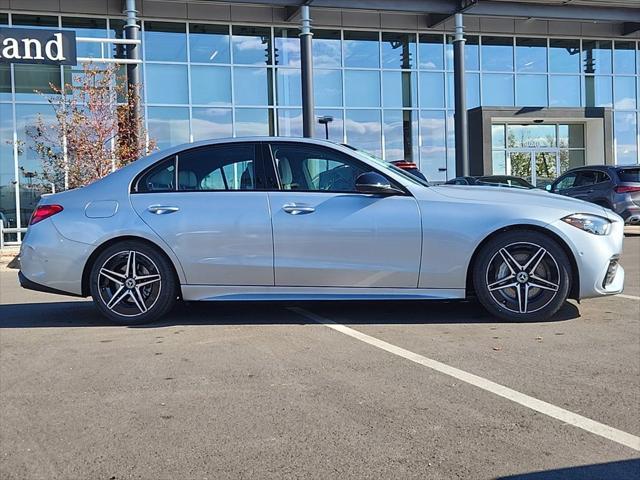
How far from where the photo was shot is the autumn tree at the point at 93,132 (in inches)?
601

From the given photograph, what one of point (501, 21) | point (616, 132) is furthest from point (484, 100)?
point (616, 132)

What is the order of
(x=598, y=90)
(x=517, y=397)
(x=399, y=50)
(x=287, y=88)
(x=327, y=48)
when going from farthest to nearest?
(x=598, y=90) < (x=399, y=50) < (x=327, y=48) < (x=287, y=88) < (x=517, y=397)

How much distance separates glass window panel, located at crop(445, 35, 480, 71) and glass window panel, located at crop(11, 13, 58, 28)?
42.3 feet

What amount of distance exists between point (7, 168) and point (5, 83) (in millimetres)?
2448

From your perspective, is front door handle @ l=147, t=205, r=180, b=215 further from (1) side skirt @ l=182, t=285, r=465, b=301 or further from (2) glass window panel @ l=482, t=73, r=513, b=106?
(2) glass window panel @ l=482, t=73, r=513, b=106

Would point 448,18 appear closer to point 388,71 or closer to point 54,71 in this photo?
point 388,71

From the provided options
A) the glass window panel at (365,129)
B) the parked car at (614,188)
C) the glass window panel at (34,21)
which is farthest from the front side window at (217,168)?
the glass window panel at (365,129)

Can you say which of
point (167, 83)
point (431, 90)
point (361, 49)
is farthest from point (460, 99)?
point (167, 83)

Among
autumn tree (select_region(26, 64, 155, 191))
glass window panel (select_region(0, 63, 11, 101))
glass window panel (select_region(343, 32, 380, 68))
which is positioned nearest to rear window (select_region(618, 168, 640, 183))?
glass window panel (select_region(343, 32, 380, 68))

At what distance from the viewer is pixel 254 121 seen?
2152cm

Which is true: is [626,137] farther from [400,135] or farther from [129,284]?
[129,284]

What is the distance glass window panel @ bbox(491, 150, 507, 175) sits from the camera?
2514cm

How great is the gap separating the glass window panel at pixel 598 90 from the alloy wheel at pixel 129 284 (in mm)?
23094

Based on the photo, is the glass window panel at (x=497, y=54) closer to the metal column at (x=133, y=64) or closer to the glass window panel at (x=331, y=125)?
the glass window panel at (x=331, y=125)
